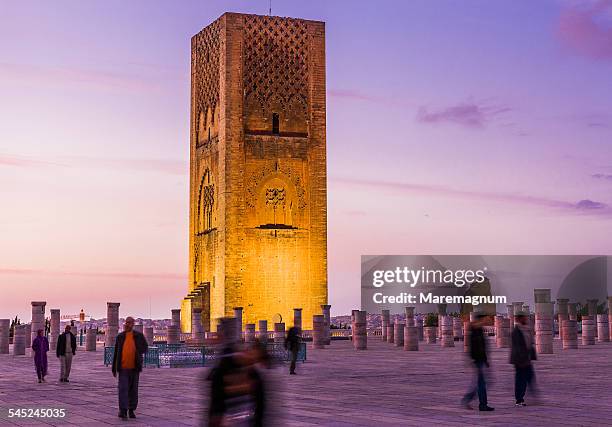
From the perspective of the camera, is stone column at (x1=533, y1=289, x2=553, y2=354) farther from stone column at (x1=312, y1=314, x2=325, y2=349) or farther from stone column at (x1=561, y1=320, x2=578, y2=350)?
stone column at (x1=312, y1=314, x2=325, y2=349)

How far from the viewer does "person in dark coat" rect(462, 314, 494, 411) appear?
37.9 feet

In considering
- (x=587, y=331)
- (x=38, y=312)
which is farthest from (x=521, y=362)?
(x=38, y=312)

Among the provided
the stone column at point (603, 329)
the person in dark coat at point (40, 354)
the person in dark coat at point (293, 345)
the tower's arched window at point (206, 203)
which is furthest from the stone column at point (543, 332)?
the tower's arched window at point (206, 203)

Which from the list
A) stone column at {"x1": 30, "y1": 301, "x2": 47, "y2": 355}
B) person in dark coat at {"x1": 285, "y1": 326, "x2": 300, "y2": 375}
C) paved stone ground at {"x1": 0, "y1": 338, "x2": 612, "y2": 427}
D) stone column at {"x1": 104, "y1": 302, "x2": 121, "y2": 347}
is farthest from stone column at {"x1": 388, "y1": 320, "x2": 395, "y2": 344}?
person in dark coat at {"x1": 285, "y1": 326, "x2": 300, "y2": 375}

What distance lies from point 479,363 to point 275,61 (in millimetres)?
34723

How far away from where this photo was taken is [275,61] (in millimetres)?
45125

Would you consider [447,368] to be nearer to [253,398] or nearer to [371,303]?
[253,398]

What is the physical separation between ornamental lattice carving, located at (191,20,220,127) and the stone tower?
0.21 meters

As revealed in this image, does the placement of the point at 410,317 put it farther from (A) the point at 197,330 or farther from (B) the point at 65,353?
(B) the point at 65,353

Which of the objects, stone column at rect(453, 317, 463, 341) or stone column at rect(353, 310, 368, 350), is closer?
stone column at rect(353, 310, 368, 350)

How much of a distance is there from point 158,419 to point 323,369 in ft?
33.6

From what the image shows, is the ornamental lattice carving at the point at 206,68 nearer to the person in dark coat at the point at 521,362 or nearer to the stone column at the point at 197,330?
the stone column at the point at 197,330

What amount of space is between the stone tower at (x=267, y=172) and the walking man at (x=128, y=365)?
104 ft

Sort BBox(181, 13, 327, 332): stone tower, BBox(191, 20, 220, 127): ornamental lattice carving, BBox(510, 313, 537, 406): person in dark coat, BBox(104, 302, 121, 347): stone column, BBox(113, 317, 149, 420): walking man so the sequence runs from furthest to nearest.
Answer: BBox(191, 20, 220, 127): ornamental lattice carving
BBox(181, 13, 327, 332): stone tower
BBox(104, 302, 121, 347): stone column
BBox(510, 313, 537, 406): person in dark coat
BBox(113, 317, 149, 420): walking man
